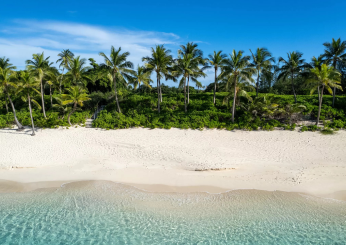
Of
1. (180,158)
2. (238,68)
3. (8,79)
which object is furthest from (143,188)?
(8,79)

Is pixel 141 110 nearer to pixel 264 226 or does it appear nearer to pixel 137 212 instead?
pixel 137 212

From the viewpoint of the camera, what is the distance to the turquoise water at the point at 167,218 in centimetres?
898

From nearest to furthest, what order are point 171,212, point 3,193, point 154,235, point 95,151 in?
point 154,235, point 171,212, point 3,193, point 95,151

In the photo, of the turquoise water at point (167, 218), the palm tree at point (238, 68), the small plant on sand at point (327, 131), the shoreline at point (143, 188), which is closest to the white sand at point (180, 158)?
the shoreline at point (143, 188)

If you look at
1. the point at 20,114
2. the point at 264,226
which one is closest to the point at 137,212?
the point at 264,226

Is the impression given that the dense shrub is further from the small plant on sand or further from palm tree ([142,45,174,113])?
the small plant on sand

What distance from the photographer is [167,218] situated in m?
10.1

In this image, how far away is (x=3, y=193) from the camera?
12609 millimetres

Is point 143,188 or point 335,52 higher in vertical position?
point 335,52

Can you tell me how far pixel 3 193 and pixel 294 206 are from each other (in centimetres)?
1543

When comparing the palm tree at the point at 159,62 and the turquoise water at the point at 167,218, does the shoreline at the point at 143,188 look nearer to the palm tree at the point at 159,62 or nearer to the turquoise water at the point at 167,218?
the turquoise water at the point at 167,218

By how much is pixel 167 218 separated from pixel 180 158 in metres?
6.45

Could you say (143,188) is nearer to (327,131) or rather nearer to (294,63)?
(327,131)

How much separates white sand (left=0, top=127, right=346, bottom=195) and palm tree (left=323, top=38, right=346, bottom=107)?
9283mm
